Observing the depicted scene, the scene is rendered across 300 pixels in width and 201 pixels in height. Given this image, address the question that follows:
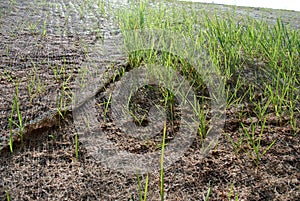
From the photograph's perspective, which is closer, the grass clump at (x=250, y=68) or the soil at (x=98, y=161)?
the soil at (x=98, y=161)

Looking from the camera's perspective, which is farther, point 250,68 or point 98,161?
point 250,68

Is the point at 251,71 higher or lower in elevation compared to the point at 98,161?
higher

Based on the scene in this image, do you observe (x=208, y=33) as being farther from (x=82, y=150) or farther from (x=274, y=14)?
(x=274, y=14)

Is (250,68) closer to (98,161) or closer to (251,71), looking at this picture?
(251,71)

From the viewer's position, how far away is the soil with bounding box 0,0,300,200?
934 mm

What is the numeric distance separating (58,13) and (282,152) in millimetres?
2026

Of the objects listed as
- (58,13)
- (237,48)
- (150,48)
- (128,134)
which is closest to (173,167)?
(128,134)

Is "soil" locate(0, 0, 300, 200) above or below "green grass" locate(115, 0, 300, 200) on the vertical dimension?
below

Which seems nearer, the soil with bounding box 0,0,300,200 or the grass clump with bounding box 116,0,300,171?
the soil with bounding box 0,0,300,200

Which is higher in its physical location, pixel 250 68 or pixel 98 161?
pixel 250 68

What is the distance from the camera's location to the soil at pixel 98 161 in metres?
0.93

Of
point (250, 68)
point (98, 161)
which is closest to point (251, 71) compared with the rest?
point (250, 68)

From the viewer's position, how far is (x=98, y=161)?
105cm

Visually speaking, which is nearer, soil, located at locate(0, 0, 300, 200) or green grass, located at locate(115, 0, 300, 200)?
soil, located at locate(0, 0, 300, 200)
